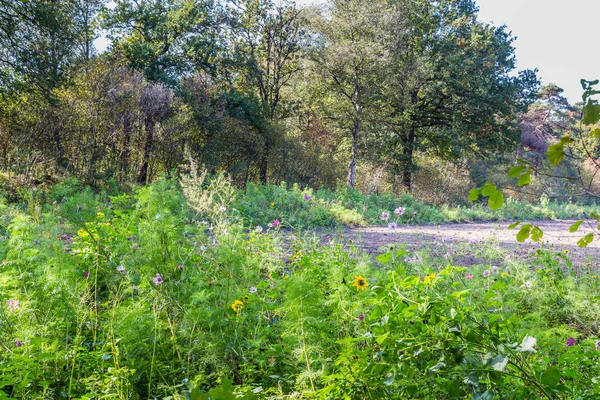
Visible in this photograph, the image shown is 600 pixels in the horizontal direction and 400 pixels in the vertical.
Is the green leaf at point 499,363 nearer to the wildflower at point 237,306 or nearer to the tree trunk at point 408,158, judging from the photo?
the wildflower at point 237,306

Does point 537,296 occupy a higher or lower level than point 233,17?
lower

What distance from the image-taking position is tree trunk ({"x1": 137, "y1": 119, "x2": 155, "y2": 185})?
33.7 ft

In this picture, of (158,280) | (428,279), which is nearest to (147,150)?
(158,280)

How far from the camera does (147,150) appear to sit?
10.3m

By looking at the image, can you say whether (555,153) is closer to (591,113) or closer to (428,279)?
(591,113)

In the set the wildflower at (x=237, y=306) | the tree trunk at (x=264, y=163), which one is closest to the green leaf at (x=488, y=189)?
the wildflower at (x=237, y=306)

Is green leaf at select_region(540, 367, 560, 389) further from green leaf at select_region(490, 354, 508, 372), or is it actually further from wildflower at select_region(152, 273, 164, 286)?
wildflower at select_region(152, 273, 164, 286)

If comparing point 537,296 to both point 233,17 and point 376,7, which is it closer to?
point 376,7

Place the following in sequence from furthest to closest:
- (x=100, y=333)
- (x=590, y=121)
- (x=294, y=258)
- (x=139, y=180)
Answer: (x=139, y=180) < (x=294, y=258) < (x=100, y=333) < (x=590, y=121)

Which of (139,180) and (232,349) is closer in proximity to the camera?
(232,349)

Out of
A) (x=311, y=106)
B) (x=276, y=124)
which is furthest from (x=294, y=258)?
(x=311, y=106)

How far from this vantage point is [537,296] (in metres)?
2.88

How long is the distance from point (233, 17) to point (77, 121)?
25.7 ft

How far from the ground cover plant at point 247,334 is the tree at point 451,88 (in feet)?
44.6
